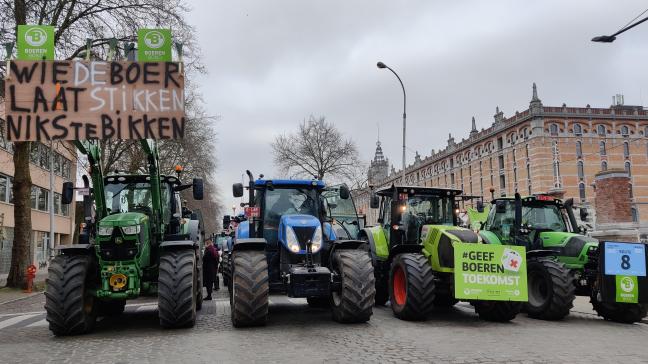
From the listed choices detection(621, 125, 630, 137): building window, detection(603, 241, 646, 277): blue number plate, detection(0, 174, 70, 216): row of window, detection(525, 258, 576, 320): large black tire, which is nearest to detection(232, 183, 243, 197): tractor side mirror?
detection(525, 258, 576, 320): large black tire

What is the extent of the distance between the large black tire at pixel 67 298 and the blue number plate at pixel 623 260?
30.4 feet

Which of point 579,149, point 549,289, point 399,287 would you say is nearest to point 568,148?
point 579,149

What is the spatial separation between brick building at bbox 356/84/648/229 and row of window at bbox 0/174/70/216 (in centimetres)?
3341

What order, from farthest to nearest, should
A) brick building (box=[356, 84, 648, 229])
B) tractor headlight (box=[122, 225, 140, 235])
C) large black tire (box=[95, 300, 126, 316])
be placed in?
1. brick building (box=[356, 84, 648, 229])
2. large black tire (box=[95, 300, 126, 316])
3. tractor headlight (box=[122, 225, 140, 235])

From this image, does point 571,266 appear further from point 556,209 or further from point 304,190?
point 304,190

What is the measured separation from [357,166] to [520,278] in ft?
117

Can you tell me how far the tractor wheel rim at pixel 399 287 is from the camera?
10.8m

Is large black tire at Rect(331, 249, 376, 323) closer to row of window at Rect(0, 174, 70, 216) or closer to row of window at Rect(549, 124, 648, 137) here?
row of window at Rect(0, 174, 70, 216)

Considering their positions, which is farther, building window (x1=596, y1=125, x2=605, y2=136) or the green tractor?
building window (x1=596, y1=125, x2=605, y2=136)

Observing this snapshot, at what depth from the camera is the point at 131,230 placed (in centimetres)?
943

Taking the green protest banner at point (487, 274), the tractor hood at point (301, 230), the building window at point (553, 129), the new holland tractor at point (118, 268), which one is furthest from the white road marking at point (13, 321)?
the building window at point (553, 129)

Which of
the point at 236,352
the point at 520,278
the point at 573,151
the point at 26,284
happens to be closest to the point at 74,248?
the point at 236,352

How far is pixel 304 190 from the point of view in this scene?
11.4 meters

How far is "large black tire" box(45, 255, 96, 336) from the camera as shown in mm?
8844
